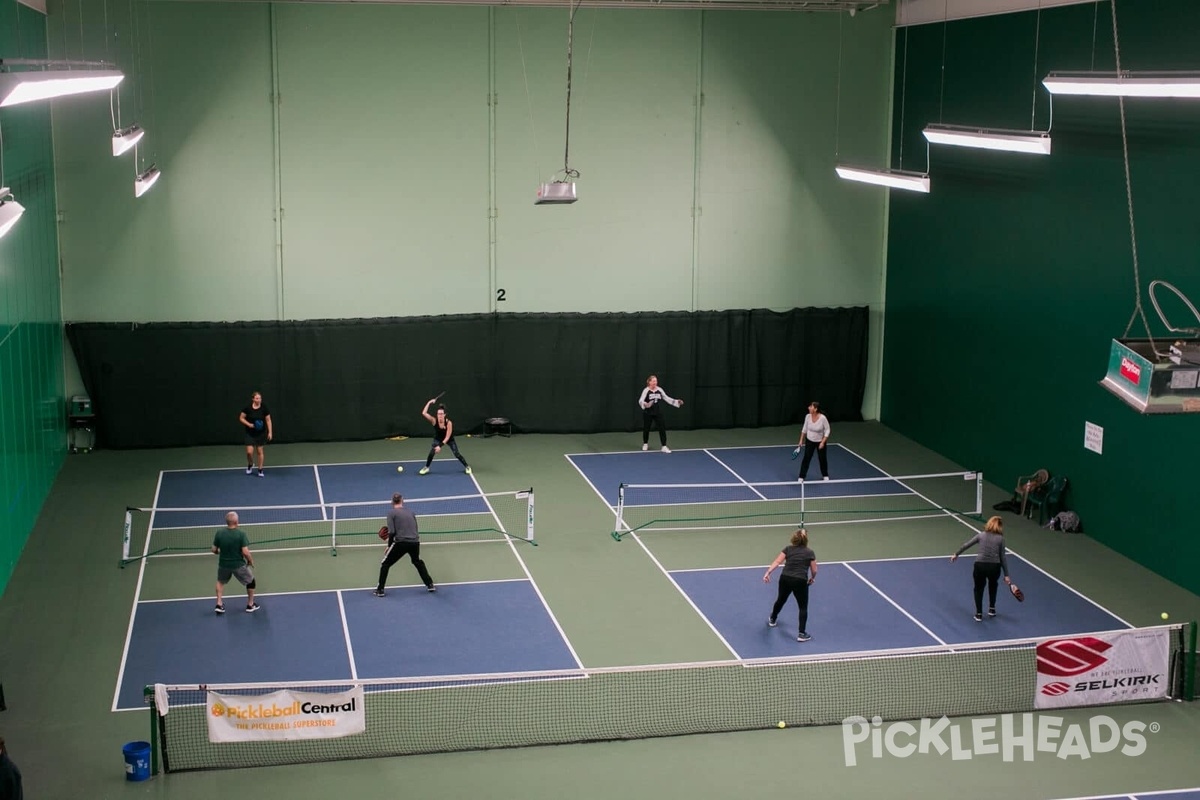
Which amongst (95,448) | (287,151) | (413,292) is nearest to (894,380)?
(413,292)

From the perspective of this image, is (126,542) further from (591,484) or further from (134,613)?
(591,484)

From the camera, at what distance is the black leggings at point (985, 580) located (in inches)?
643

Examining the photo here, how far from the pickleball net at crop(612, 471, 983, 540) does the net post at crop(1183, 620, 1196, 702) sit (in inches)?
241

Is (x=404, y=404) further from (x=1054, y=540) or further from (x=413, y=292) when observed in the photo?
(x=1054, y=540)

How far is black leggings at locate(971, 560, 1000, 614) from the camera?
53.6ft

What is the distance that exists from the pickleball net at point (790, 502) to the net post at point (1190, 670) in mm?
6114

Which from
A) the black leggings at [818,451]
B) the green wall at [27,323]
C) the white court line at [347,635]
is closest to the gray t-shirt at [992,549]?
the black leggings at [818,451]

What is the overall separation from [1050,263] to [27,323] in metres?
15.3

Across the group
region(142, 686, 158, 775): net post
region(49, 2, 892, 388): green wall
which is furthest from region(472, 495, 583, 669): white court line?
region(49, 2, 892, 388): green wall

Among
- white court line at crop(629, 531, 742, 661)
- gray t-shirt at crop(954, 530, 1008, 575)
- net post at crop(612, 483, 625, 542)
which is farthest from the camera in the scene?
net post at crop(612, 483, 625, 542)

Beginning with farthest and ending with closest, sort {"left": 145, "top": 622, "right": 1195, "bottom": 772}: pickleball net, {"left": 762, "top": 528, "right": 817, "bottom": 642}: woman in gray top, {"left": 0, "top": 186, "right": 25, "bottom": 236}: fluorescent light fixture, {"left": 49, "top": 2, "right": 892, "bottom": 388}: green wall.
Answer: {"left": 49, "top": 2, "right": 892, "bottom": 388}: green wall
{"left": 762, "top": 528, "right": 817, "bottom": 642}: woman in gray top
{"left": 145, "top": 622, "right": 1195, "bottom": 772}: pickleball net
{"left": 0, "top": 186, "right": 25, "bottom": 236}: fluorescent light fixture

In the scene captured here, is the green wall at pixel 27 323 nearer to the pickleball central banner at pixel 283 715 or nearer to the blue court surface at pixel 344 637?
the blue court surface at pixel 344 637

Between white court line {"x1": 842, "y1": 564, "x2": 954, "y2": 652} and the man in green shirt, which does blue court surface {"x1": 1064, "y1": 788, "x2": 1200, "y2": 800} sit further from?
the man in green shirt

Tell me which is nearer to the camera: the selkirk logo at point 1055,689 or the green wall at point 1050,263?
the selkirk logo at point 1055,689
